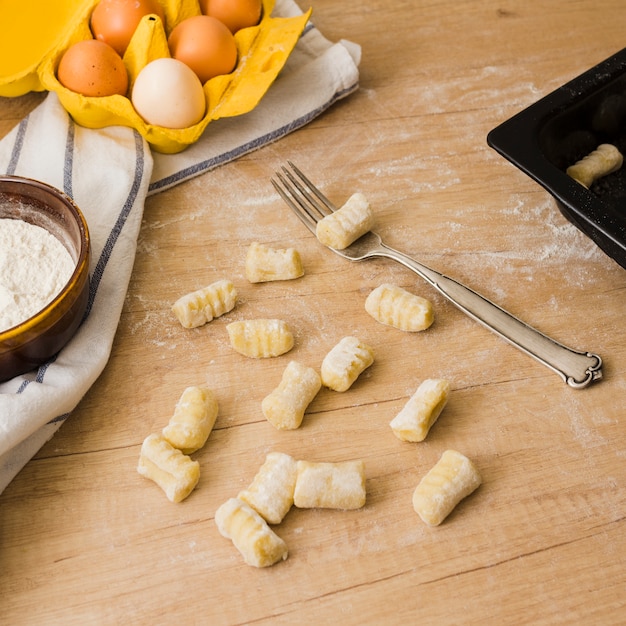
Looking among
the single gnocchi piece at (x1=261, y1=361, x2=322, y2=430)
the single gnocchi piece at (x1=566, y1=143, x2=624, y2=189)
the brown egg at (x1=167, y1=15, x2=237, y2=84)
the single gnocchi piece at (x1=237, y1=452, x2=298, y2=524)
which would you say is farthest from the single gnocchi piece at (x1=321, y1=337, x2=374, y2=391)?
the brown egg at (x1=167, y1=15, x2=237, y2=84)

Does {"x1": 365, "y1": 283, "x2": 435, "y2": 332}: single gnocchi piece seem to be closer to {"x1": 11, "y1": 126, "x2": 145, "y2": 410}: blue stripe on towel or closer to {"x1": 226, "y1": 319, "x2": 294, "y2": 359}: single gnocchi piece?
{"x1": 226, "y1": 319, "x2": 294, "y2": 359}: single gnocchi piece

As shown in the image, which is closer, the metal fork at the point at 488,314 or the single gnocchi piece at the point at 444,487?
the single gnocchi piece at the point at 444,487

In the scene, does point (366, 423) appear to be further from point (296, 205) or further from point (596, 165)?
point (596, 165)

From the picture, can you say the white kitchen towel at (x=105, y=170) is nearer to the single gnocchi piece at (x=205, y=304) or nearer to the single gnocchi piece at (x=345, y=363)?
the single gnocchi piece at (x=205, y=304)

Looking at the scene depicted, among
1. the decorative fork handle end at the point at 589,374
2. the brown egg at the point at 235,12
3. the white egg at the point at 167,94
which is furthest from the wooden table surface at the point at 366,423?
the brown egg at the point at 235,12

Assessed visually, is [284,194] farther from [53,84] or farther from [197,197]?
[53,84]
